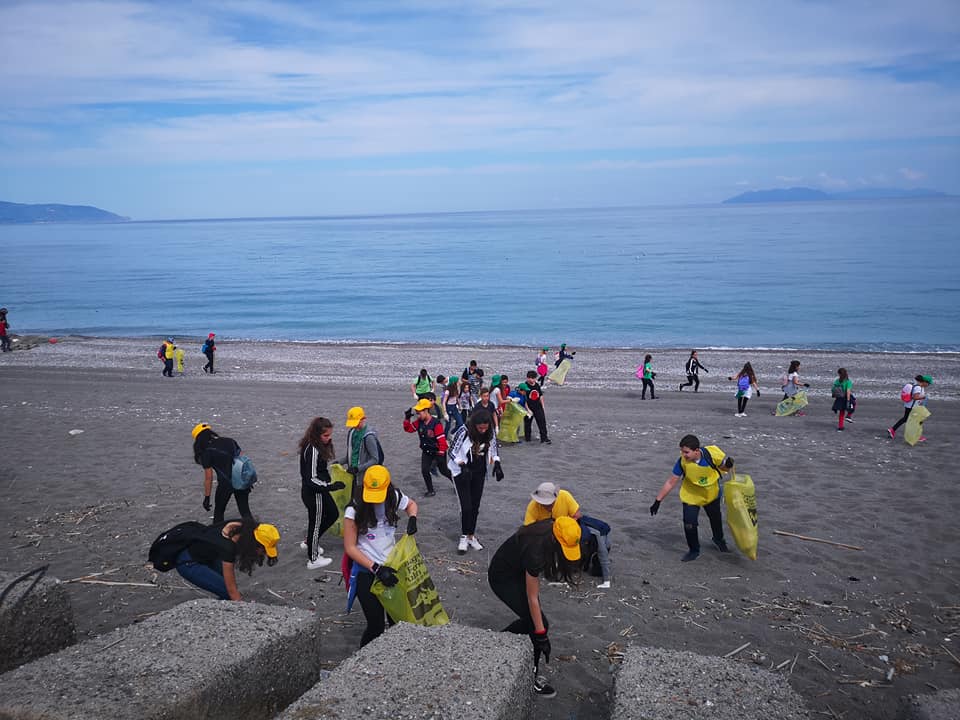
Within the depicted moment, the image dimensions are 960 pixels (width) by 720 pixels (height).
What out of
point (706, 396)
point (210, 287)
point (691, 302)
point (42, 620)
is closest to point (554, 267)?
point (691, 302)

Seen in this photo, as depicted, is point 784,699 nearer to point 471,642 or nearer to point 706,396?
point 471,642

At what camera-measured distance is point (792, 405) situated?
15977mm

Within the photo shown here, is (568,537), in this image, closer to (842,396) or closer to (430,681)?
(430,681)

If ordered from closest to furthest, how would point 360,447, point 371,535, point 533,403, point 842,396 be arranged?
point 371,535
point 360,447
point 533,403
point 842,396

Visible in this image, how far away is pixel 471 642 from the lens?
14.6 feet

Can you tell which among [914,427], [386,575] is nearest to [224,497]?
[386,575]

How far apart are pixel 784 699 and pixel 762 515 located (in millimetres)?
5669

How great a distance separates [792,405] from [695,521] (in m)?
9.69

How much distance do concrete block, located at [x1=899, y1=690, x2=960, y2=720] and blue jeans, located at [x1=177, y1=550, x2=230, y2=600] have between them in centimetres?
489

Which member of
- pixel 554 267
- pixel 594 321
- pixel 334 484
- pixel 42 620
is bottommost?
pixel 42 620

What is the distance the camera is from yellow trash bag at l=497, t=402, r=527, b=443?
1283 centimetres

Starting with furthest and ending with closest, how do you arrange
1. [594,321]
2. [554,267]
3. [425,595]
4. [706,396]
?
1. [554,267]
2. [594,321]
3. [706,396]
4. [425,595]

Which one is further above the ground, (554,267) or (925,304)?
(554,267)

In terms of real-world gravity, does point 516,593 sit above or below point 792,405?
below
